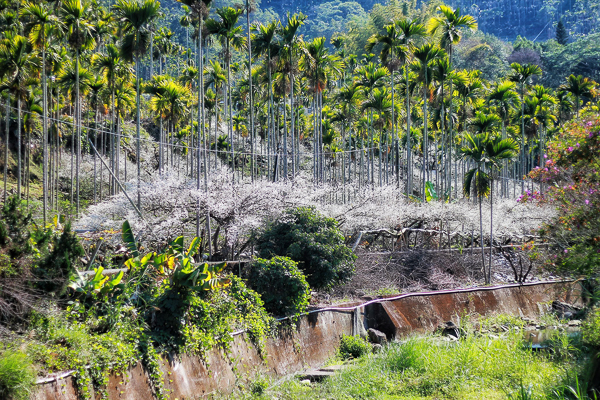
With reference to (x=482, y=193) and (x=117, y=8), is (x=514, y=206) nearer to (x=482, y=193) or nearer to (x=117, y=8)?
(x=482, y=193)

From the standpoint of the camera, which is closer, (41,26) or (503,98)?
(41,26)

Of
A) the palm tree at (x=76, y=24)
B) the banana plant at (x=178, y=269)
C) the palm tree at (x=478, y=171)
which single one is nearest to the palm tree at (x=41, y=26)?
the palm tree at (x=76, y=24)

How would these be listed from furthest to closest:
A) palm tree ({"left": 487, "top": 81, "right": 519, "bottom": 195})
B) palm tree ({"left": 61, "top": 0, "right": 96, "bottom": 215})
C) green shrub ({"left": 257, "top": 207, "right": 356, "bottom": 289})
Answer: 1. palm tree ({"left": 487, "top": 81, "right": 519, "bottom": 195})
2. palm tree ({"left": 61, "top": 0, "right": 96, "bottom": 215})
3. green shrub ({"left": 257, "top": 207, "right": 356, "bottom": 289})

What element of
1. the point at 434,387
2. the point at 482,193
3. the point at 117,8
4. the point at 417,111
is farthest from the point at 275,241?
the point at 417,111

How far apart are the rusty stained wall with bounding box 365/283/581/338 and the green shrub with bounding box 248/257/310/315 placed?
4255 millimetres

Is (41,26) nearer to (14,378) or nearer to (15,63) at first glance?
(15,63)

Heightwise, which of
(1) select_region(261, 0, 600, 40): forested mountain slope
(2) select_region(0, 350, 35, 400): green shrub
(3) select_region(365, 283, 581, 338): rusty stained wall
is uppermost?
(1) select_region(261, 0, 600, 40): forested mountain slope

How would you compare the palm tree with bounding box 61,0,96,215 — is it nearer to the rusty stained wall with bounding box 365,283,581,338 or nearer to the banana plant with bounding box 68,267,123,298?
the rusty stained wall with bounding box 365,283,581,338

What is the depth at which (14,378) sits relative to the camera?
716 cm

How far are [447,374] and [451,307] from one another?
966 cm

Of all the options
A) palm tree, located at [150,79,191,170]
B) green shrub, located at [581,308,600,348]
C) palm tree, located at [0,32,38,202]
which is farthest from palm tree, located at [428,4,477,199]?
green shrub, located at [581,308,600,348]

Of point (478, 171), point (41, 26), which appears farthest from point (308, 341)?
point (41, 26)

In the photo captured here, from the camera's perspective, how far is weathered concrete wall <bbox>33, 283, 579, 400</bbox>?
9680 mm

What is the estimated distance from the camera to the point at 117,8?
1258 inches
